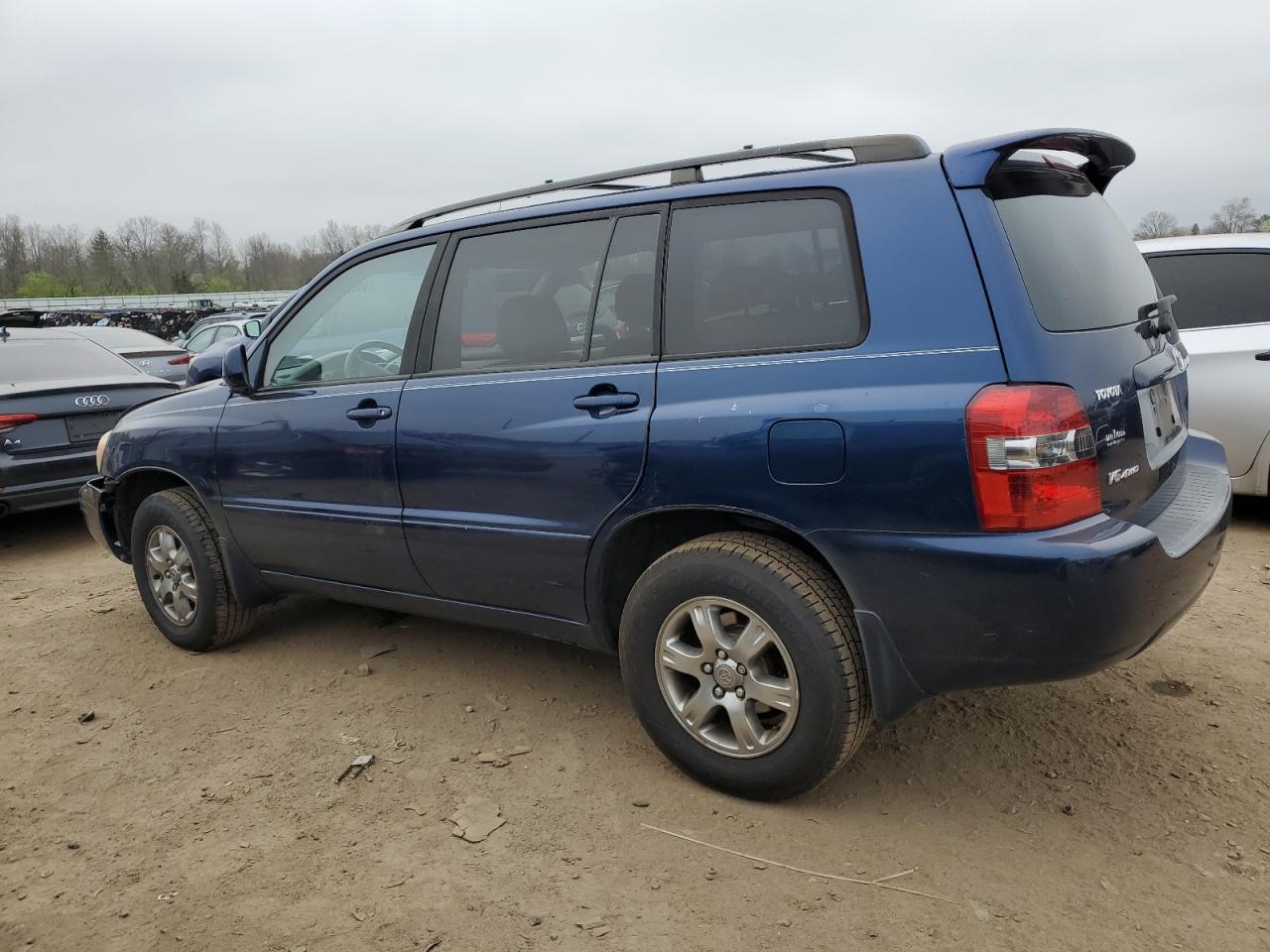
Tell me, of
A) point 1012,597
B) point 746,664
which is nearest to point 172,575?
point 746,664

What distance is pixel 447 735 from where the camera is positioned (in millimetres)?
3627

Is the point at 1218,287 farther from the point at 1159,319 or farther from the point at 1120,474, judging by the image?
the point at 1120,474

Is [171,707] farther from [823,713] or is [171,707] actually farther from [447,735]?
[823,713]

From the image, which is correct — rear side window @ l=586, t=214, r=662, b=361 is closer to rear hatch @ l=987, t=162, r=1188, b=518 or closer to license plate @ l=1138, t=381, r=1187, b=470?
rear hatch @ l=987, t=162, r=1188, b=518

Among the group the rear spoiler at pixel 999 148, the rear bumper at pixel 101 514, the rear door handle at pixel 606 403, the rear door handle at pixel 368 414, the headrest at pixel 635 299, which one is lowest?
the rear bumper at pixel 101 514

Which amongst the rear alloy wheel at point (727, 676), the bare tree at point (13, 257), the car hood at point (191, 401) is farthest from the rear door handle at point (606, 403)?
the bare tree at point (13, 257)

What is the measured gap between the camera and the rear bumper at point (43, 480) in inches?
257

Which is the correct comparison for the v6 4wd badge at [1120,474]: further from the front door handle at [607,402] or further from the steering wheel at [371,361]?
the steering wheel at [371,361]

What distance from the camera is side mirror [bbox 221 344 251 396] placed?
4.20 meters

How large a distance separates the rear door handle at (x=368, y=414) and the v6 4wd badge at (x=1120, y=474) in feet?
7.90

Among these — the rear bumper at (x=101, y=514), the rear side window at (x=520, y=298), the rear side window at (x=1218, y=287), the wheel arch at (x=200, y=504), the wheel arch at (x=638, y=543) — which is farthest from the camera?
the rear side window at (x=1218, y=287)

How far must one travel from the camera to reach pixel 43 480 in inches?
263

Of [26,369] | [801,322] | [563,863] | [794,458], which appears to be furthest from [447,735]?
[26,369]

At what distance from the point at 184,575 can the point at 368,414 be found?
1.55 meters
